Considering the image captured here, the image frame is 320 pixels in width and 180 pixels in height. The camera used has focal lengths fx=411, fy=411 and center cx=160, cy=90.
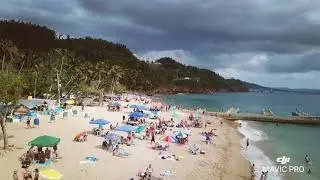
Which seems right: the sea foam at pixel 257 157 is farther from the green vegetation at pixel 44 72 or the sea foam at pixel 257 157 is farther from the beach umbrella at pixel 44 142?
the green vegetation at pixel 44 72

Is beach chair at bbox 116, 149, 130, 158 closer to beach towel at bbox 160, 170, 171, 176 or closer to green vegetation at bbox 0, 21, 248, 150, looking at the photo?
beach towel at bbox 160, 170, 171, 176

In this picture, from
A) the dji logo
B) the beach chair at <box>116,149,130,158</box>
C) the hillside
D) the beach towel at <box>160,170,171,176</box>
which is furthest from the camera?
the hillside

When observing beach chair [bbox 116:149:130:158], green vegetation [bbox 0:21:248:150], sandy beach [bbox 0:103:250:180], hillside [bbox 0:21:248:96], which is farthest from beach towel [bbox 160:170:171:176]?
hillside [bbox 0:21:248:96]

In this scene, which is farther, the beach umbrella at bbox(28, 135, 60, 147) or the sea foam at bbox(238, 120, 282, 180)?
the sea foam at bbox(238, 120, 282, 180)

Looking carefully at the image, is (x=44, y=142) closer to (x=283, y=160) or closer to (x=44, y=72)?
(x=283, y=160)

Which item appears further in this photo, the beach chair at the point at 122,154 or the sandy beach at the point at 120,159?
the beach chair at the point at 122,154

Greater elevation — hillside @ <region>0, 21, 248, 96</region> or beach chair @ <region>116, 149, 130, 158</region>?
hillside @ <region>0, 21, 248, 96</region>

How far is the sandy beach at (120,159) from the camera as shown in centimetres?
2572

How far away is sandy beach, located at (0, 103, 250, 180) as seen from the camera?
25719mm

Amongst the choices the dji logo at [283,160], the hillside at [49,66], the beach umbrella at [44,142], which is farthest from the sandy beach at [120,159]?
the hillside at [49,66]

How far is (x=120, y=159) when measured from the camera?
30.2 metres

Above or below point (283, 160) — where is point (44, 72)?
above

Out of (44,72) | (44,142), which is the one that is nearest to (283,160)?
(44,142)

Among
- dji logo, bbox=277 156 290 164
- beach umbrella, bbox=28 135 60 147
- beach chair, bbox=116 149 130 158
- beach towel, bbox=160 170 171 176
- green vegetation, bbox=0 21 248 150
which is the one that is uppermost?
green vegetation, bbox=0 21 248 150
